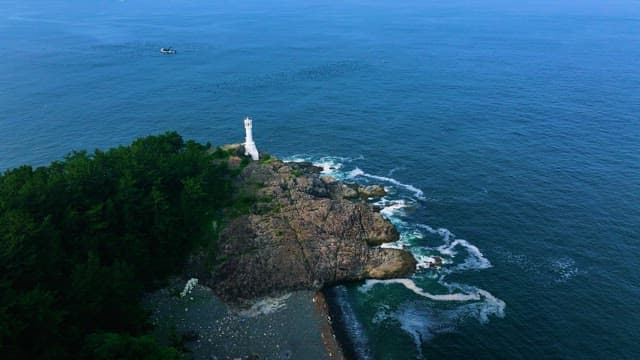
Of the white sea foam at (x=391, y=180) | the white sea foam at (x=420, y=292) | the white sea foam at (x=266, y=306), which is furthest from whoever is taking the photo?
the white sea foam at (x=391, y=180)

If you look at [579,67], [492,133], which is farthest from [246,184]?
[579,67]

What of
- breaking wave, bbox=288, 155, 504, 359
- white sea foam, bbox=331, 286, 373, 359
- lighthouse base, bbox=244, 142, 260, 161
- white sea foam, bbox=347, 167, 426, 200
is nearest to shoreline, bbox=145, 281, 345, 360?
white sea foam, bbox=331, 286, 373, 359

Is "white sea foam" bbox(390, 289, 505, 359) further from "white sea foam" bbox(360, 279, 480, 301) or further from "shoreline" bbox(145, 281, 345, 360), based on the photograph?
"shoreline" bbox(145, 281, 345, 360)

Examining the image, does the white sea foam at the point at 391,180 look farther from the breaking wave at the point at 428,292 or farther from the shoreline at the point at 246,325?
the shoreline at the point at 246,325

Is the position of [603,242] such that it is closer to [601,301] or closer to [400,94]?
[601,301]

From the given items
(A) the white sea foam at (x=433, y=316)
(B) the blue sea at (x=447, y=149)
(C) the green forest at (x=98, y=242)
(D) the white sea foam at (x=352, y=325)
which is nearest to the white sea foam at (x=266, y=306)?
(D) the white sea foam at (x=352, y=325)

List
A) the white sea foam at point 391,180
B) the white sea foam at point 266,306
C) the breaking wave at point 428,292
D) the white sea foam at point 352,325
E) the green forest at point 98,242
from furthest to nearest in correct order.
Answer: the white sea foam at point 391,180
the white sea foam at point 266,306
the breaking wave at point 428,292
the white sea foam at point 352,325
the green forest at point 98,242

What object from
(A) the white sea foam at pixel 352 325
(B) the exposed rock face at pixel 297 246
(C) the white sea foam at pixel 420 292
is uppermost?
(B) the exposed rock face at pixel 297 246
